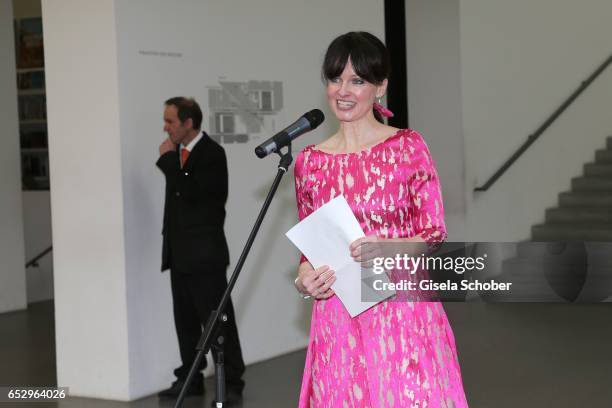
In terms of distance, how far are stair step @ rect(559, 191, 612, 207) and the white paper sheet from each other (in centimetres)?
804

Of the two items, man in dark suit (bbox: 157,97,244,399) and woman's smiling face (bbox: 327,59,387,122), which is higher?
woman's smiling face (bbox: 327,59,387,122)

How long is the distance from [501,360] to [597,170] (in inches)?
178

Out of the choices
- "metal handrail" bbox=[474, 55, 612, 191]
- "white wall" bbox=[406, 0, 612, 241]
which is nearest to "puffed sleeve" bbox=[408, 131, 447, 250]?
"white wall" bbox=[406, 0, 612, 241]

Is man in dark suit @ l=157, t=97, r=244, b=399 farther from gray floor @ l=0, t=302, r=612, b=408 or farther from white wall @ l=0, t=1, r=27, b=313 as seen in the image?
white wall @ l=0, t=1, r=27, b=313

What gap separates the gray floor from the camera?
5.78 m

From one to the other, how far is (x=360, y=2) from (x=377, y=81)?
5.29 meters

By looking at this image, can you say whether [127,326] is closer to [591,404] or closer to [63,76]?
[63,76]

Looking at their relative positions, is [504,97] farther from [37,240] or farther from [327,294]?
[327,294]

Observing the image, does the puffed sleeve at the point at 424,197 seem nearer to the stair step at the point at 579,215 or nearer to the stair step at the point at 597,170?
the stair step at the point at 579,215

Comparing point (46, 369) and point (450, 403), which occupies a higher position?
point (450, 403)

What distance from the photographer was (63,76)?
5973 mm

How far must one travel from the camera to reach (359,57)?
8.68 feet

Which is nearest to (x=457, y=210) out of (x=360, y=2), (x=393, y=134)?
(x=360, y=2)

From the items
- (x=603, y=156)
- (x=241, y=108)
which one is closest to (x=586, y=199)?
Answer: (x=603, y=156)
